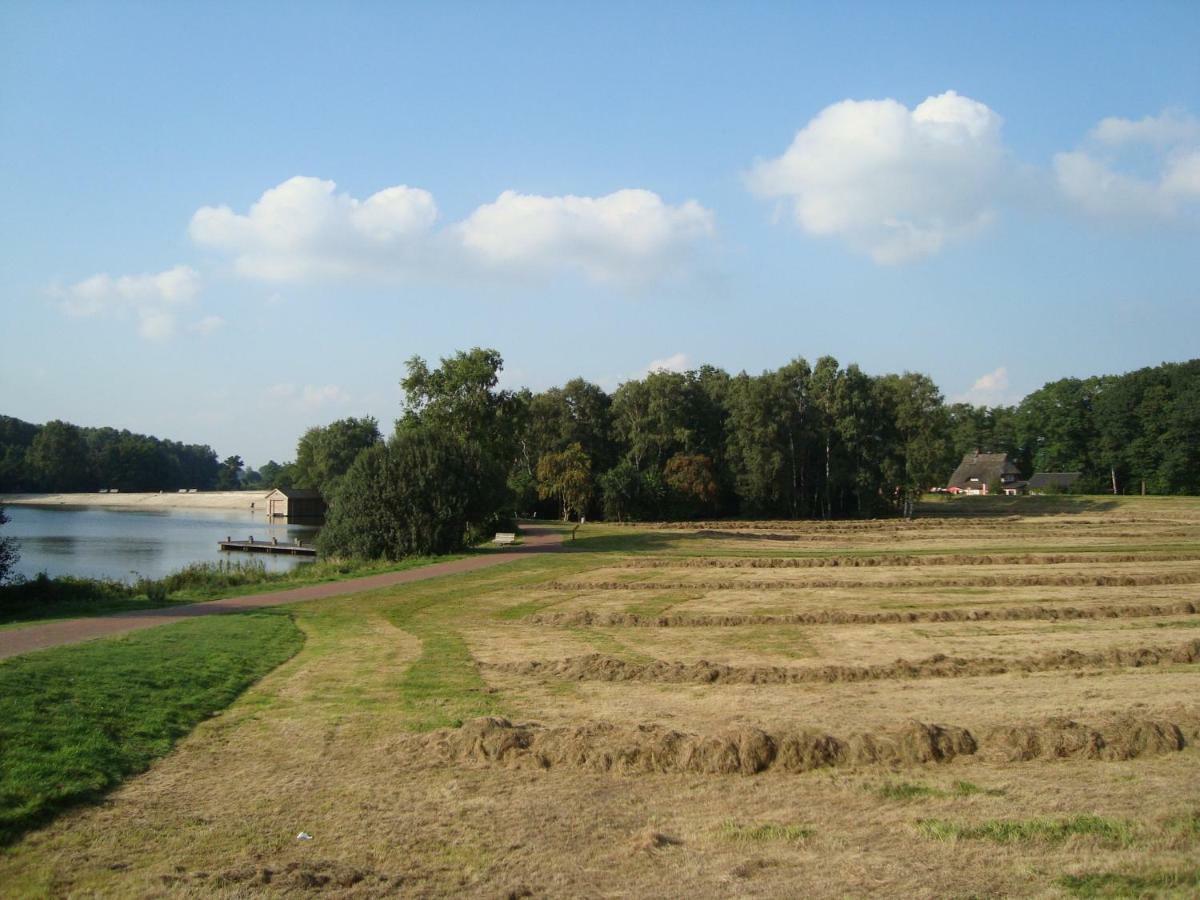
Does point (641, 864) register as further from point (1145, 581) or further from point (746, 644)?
point (1145, 581)

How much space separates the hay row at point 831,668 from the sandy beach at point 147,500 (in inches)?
4280

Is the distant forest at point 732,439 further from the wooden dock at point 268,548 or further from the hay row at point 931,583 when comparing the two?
the hay row at point 931,583

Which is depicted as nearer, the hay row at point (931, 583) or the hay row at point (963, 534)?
the hay row at point (931, 583)

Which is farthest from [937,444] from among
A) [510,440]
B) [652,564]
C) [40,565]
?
[40,565]

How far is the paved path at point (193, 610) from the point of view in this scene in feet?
50.8

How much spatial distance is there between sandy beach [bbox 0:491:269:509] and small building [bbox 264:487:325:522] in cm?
1824

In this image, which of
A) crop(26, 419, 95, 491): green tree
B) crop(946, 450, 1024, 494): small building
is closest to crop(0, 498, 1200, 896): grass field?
crop(946, 450, 1024, 494): small building

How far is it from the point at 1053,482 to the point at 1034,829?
11147cm

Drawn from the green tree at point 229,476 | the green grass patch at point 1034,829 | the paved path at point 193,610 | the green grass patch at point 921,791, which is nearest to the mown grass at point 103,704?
the paved path at point 193,610


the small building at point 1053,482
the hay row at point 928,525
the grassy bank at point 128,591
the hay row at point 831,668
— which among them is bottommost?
the hay row at point 928,525

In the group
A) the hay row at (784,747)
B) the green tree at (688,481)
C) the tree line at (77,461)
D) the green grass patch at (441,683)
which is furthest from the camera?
the tree line at (77,461)

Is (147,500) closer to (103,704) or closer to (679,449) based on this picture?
(679,449)

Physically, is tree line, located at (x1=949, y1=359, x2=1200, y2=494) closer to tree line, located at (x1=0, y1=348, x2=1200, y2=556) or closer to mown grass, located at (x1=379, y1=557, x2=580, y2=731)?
tree line, located at (x1=0, y1=348, x2=1200, y2=556)

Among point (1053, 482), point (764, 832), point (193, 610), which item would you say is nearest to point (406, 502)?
point (193, 610)
